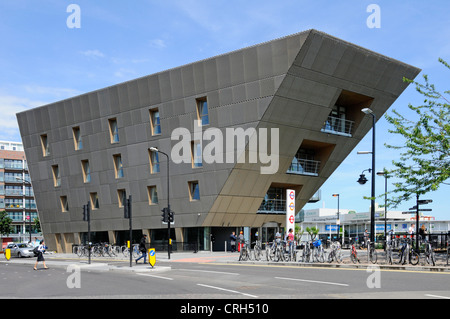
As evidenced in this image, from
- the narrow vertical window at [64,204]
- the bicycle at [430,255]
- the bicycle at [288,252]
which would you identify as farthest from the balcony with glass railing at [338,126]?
the narrow vertical window at [64,204]

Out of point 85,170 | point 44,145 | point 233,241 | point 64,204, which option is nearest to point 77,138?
point 85,170

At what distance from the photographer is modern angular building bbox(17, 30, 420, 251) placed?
117ft

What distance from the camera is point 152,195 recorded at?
4497 centimetres

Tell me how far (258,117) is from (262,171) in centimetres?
507

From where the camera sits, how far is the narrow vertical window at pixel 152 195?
44656mm

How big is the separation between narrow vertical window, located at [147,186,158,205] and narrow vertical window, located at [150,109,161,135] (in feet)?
16.4

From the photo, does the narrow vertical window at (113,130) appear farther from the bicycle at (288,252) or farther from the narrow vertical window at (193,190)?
the bicycle at (288,252)

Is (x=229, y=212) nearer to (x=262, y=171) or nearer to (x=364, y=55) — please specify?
(x=262, y=171)

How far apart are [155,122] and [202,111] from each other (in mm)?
5234

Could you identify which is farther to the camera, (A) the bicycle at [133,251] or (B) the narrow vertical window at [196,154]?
(B) the narrow vertical window at [196,154]

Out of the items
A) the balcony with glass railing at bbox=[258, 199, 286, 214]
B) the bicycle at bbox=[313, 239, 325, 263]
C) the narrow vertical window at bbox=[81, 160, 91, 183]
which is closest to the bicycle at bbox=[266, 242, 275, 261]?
the bicycle at bbox=[313, 239, 325, 263]

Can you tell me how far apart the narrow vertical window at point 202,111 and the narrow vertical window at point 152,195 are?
8517 millimetres

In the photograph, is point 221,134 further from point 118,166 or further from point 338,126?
point 118,166
